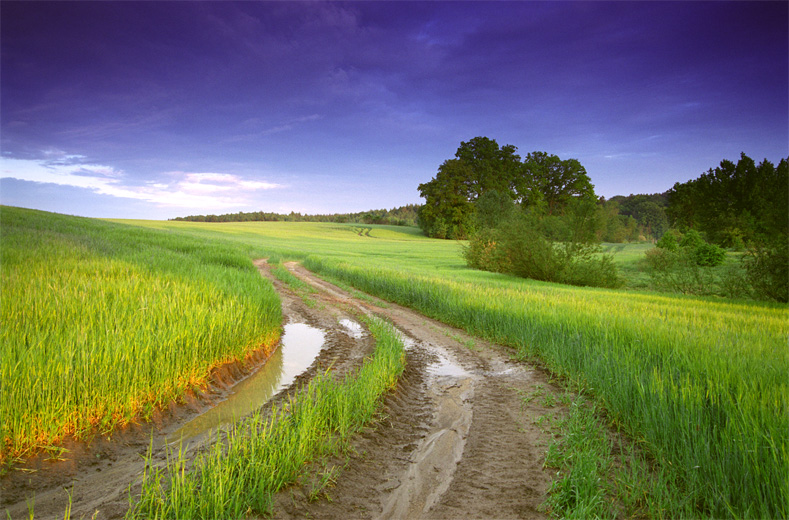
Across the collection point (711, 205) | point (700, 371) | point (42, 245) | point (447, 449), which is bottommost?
point (447, 449)

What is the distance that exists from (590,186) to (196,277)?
87.3 m

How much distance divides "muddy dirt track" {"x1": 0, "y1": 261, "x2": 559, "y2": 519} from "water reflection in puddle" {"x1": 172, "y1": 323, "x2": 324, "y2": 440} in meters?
0.21

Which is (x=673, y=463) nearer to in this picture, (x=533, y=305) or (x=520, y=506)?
(x=520, y=506)

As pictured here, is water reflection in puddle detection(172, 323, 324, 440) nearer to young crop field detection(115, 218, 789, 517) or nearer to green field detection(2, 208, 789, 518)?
green field detection(2, 208, 789, 518)

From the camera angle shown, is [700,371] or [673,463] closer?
[673,463]

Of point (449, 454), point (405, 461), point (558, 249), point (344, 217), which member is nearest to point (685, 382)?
point (449, 454)

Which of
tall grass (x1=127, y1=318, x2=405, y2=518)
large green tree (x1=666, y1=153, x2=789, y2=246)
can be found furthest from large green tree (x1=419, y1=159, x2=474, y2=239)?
tall grass (x1=127, y1=318, x2=405, y2=518)

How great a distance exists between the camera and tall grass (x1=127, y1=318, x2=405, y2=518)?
9.67 feet

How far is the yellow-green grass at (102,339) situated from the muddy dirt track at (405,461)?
1.03 feet

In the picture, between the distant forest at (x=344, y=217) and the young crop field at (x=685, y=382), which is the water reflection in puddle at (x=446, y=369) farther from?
the distant forest at (x=344, y=217)

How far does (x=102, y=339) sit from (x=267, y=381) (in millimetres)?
2464

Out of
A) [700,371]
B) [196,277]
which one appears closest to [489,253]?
[196,277]

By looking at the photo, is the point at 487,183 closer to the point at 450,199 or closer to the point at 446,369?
the point at 450,199

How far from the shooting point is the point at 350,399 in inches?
192
